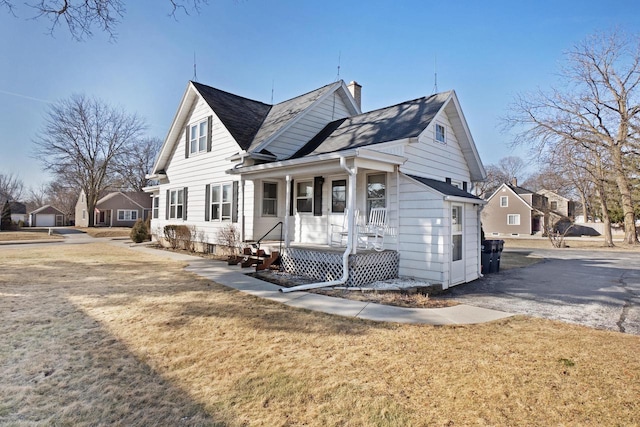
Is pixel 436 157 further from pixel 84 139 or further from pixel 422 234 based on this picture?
pixel 84 139

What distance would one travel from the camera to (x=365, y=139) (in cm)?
1020

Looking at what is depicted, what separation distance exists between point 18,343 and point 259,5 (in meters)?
9.20

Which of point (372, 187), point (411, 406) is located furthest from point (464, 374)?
point (372, 187)

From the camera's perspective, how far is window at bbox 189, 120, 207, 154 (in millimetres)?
14453

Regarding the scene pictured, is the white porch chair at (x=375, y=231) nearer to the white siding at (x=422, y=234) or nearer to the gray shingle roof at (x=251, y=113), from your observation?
the white siding at (x=422, y=234)

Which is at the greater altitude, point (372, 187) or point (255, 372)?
point (372, 187)

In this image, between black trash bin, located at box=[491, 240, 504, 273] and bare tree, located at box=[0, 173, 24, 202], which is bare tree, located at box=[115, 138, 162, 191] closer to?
bare tree, located at box=[0, 173, 24, 202]

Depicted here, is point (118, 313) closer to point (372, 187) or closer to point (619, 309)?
point (372, 187)

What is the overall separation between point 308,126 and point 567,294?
9836 mm

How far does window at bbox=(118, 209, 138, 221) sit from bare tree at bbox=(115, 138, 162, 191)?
14.0ft

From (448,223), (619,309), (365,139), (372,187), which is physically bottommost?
(619,309)

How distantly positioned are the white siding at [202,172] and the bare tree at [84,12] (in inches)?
231

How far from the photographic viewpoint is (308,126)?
42.8 ft

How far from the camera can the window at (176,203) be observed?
1627cm
